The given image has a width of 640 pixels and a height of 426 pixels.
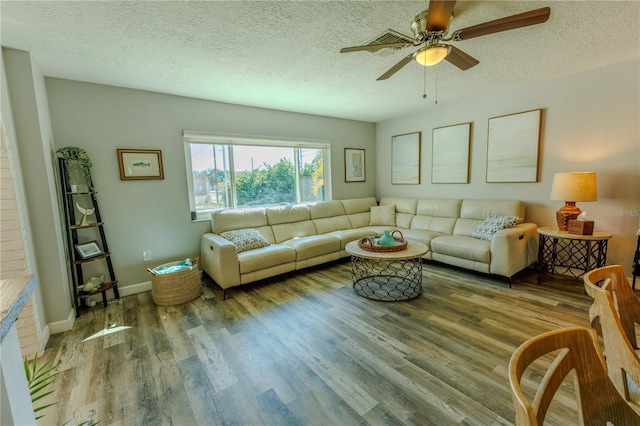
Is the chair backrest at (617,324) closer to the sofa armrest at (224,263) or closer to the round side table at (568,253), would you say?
the round side table at (568,253)

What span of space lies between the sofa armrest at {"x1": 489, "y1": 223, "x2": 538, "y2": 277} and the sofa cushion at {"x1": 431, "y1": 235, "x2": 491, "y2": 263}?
0.30ft

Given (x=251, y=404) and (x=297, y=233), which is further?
(x=297, y=233)

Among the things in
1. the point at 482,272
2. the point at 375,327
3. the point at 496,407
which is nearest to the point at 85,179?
the point at 375,327

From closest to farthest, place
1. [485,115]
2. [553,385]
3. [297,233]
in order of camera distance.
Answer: [553,385]
[485,115]
[297,233]

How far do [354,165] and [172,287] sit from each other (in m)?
3.67

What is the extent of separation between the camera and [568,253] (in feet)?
10.9

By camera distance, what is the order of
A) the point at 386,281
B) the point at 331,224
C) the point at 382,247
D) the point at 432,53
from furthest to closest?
the point at 331,224, the point at 386,281, the point at 382,247, the point at 432,53

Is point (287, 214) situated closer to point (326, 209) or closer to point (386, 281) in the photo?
point (326, 209)

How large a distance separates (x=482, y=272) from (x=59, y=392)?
395 cm

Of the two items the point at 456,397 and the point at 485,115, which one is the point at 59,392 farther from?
the point at 485,115

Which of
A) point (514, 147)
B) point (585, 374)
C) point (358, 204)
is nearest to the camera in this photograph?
point (585, 374)

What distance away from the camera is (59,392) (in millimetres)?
1699

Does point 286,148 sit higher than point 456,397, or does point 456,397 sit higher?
point 286,148

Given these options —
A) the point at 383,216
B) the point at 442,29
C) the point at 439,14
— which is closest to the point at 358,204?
the point at 383,216
